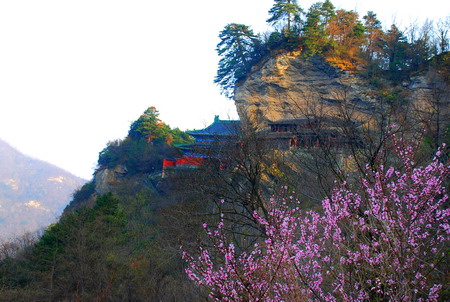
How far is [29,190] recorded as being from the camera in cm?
11281

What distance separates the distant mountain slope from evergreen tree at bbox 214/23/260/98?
67.7 meters

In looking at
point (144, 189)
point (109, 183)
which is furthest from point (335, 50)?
point (109, 183)

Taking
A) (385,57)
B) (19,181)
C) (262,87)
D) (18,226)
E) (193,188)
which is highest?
(385,57)

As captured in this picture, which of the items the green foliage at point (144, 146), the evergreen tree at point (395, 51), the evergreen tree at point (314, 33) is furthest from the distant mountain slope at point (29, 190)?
the evergreen tree at point (395, 51)

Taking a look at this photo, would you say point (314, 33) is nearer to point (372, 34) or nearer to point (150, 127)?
point (372, 34)

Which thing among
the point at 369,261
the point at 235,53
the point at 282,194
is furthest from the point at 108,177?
the point at 369,261

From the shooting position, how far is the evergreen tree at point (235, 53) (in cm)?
2636

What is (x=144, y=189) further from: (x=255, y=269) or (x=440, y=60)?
(x=255, y=269)

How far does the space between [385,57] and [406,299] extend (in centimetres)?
2390

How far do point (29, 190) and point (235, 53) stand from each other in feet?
341

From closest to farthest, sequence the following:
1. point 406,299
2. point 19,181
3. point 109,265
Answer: point 406,299
point 109,265
point 19,181

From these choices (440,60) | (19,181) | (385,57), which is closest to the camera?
(440,60)

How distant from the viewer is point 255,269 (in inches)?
164

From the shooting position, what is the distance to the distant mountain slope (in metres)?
94.3
